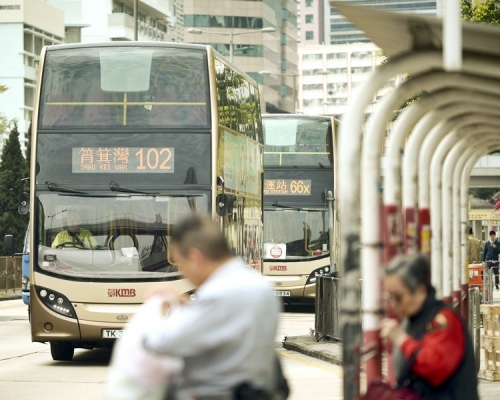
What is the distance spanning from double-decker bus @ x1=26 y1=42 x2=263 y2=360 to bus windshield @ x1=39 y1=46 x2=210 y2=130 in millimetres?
13

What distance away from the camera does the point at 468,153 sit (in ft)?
32.0

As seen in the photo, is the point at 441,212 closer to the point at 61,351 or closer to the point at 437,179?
the point at 437,179

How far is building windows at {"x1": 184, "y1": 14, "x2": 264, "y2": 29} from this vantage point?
118m

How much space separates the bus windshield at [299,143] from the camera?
28.8 meters

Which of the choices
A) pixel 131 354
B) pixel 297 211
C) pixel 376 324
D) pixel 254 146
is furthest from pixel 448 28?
pixel 297 211

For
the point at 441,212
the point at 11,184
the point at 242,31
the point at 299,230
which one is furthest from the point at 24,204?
the point at 242,31

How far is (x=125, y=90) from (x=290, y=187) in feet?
40.0

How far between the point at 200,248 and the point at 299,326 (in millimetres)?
19869

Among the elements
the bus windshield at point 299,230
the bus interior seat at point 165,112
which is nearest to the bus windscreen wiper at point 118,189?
the bus interior seat at point 165,112

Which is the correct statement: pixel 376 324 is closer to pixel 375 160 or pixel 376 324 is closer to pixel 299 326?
pixel 375 160

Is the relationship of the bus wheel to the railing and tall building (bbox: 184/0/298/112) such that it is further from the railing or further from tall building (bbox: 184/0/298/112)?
tall building (bbox: 184/0/298/112)

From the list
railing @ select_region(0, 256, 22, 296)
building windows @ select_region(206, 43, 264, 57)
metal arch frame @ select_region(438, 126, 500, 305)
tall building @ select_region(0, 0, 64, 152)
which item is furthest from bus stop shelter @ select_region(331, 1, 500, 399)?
building windows @ select_region(206, 43, 264, 57)

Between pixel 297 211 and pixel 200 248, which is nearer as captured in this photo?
pixel 200 248

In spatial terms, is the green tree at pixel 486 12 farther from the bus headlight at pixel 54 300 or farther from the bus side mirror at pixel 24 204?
the bus headlight at pixel 54 300
